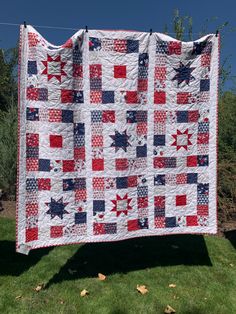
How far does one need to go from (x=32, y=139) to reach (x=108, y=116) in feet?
2.54

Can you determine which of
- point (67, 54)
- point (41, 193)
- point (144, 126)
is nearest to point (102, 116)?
point (144, 126)

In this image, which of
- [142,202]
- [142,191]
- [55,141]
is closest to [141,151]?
[142,191]

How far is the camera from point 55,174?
3668 millimetres

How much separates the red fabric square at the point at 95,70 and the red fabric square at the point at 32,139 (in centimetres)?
80

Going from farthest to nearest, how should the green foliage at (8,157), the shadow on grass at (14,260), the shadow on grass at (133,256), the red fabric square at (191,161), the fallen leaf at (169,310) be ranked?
the green foliage at (8,157), the shadow on grass at (133,256), the shadow on grass at (14,260), the red fabric square at (191,161), the fallen leaf at (169,310)

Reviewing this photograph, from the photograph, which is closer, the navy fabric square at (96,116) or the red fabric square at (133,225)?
the navy fabric square at (96,116)

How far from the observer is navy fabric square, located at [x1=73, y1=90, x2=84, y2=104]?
12.0 ft

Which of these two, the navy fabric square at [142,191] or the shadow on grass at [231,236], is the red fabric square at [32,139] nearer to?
the navy fabric square at [142,191]

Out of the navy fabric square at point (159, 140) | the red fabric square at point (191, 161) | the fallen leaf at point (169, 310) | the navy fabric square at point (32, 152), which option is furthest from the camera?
the red fabric square at point (191, 161)

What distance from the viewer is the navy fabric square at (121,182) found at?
3.83 meters

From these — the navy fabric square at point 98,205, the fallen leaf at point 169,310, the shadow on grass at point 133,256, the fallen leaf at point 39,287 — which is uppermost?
the navy fabric square at point 98,205

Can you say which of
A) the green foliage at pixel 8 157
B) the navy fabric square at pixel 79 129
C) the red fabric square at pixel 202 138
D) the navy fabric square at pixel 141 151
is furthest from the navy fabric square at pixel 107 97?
the green foliage at pixel 8 157

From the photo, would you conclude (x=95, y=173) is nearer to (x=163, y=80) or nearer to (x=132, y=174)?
(x=132, y=174)

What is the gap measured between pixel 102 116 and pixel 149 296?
181 cm
